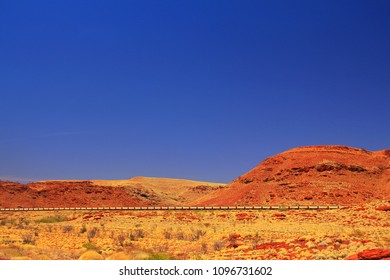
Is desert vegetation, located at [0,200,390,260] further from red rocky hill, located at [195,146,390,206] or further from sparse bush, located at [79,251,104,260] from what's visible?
red rocky hill, located at [195,146,390,206]

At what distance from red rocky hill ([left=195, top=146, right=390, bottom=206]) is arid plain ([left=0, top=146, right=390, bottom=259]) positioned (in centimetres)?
13

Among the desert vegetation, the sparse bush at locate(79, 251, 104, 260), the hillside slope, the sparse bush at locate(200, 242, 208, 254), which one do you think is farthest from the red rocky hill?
the sparse bush at locate(79, 251, 104, 260)

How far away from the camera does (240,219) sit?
3225 cm

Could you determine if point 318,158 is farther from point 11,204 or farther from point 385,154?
point 11,204

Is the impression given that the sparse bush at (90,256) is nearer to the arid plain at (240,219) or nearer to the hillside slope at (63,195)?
the arid plain at (240,219)

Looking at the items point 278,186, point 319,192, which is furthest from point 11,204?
point 319,192

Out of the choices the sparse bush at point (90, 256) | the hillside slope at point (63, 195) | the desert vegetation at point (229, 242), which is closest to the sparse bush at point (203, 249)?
the desert vegetation at point (229, 242)

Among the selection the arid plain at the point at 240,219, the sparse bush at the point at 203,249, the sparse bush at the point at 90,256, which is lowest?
the sparse bush at the point at 90,256

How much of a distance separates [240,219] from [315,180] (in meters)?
22.1

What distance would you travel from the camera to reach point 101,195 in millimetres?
71562

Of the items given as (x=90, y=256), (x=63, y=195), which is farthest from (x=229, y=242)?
(x=63, y=195)

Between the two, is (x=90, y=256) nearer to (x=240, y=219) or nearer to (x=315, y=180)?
(x=240, y=219)

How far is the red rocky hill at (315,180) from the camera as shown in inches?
1842

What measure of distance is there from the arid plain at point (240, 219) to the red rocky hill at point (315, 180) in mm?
127
